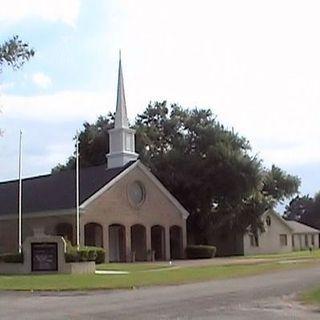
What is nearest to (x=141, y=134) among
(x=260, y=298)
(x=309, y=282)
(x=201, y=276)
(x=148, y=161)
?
(x=148, y=161)

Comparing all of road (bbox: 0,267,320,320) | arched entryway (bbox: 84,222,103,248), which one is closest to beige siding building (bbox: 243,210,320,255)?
arched entryway (bbox: 84,222,103,248)

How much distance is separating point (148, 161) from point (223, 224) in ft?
32.2

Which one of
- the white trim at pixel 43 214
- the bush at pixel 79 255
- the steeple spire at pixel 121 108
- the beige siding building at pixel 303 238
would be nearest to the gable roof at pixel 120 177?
the white trim at pixel 43 214

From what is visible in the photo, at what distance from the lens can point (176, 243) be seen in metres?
60.6

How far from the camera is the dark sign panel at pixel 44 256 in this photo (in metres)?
37.4

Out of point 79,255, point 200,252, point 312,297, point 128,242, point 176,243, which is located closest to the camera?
point 312,297

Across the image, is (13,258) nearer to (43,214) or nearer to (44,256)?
(44,256)

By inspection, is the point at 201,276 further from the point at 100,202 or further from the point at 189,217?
the point at 189,217

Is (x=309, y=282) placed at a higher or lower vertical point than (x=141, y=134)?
lower

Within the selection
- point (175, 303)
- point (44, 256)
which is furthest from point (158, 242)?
point (175, 303)

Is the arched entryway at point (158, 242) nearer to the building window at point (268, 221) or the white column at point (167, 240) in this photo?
the white column at point (167, 240)

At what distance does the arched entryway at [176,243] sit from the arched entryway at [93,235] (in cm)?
762

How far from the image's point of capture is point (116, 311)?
59.5 ft

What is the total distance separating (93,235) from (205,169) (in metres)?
14.3
